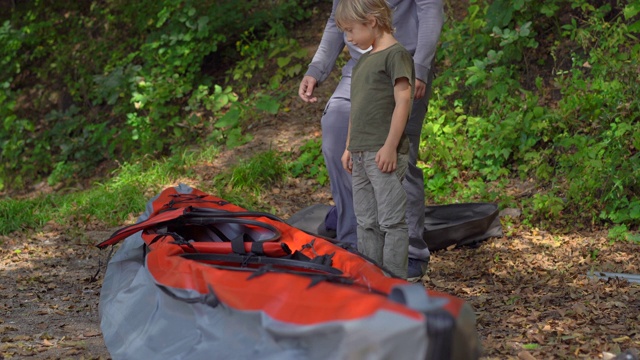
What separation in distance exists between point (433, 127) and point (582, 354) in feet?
13.1

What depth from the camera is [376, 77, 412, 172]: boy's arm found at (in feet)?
12.3

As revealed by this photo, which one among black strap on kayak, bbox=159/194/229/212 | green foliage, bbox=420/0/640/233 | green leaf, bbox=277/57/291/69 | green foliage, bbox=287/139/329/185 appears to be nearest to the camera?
black strap on kayak, bbox=159/194/229/212

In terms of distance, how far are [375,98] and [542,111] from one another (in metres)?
3.33

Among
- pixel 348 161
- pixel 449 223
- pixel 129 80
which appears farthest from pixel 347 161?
pixel 129 80

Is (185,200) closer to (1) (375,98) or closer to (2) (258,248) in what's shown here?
(2) (258,248)

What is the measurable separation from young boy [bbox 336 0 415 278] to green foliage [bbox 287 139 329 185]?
11.5 feet

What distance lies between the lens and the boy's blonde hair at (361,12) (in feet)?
12.3

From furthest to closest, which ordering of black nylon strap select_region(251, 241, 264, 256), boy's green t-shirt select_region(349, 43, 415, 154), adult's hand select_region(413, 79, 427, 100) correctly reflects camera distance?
1. adult's hand select_region(413, 79, 427, 100)
2. boy's green t-shirt select_region(349, 43, 415, 154)
3. black nylon strap select_region(251, 241, 264, 256)

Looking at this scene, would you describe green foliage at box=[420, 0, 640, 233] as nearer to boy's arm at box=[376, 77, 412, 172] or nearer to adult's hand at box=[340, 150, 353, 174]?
adult's hand at box=[340, 150, 353, 174]

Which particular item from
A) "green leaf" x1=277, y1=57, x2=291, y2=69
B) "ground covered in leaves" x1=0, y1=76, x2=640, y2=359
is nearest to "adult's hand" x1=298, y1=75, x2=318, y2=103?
"ground covered in leaves" x1=0, y1=76, x2=640, y2=359

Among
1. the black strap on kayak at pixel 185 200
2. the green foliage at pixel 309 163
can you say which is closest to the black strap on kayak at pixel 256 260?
the black strap on kayak at pixel 185 200

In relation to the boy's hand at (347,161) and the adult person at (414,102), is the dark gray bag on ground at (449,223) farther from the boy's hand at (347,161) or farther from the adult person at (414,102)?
the boy's hand at (347,161)

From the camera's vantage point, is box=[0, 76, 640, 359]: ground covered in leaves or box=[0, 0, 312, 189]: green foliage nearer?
box=[0, 76, 640, 359]: ground covered in leaves

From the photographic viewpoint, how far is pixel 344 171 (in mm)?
4719
